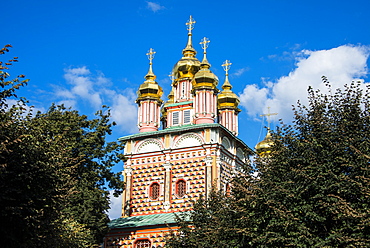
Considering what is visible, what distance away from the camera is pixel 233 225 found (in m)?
19.1

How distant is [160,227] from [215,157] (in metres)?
5.21

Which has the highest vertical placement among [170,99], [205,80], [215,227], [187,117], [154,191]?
[170,99]

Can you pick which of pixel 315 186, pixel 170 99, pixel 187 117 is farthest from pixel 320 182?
pixel 170 99

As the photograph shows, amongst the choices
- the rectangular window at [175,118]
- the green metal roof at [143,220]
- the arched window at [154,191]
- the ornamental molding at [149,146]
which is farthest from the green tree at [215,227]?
the rectangular window at [175,118]

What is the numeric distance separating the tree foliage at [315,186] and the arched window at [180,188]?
43.9ft

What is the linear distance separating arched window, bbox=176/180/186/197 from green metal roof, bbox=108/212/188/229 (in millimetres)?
1509

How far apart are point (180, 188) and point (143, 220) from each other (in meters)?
2.92

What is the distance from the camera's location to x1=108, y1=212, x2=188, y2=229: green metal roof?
30797 mm

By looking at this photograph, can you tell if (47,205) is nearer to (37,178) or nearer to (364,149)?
(37,178)

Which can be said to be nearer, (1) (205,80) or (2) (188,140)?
(2) (188,140)

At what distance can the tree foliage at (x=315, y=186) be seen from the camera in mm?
15664

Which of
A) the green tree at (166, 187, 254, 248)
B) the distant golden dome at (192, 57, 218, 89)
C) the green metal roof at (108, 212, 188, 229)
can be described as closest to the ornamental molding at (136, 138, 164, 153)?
the green metal roof at (108, 212, 188, 229)

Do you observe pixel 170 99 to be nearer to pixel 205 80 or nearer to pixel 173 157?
pixel 205 80

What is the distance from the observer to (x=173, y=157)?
109 feet
